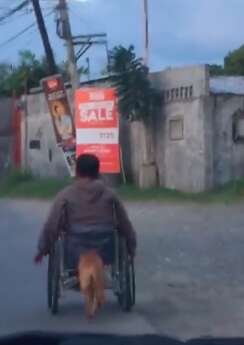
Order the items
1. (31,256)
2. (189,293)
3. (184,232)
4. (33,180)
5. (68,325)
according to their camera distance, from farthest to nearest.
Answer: (33,180)
(184,232)
(31,256)
(189,293)
(68,325)

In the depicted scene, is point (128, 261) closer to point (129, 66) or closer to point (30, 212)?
point (30, 212)

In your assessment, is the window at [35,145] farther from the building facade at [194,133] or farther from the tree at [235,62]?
the tree at [235,62]

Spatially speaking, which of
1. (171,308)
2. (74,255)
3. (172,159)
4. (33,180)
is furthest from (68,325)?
(33,180)

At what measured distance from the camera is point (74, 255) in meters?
10.2

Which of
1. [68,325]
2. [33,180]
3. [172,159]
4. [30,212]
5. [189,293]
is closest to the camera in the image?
[68,325]

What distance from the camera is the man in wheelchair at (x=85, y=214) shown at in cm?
1021

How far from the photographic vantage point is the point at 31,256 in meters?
15.8

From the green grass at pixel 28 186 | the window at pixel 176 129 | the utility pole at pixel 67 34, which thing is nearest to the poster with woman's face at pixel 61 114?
the utility pole at pixel 67 34

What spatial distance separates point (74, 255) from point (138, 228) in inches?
399

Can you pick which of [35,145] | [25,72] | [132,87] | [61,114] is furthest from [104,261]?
[25,72]

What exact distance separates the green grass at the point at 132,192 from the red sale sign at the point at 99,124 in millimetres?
1096

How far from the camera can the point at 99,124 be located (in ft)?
90.8

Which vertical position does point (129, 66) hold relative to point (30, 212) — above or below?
above

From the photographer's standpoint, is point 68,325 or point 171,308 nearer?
point 68,325
